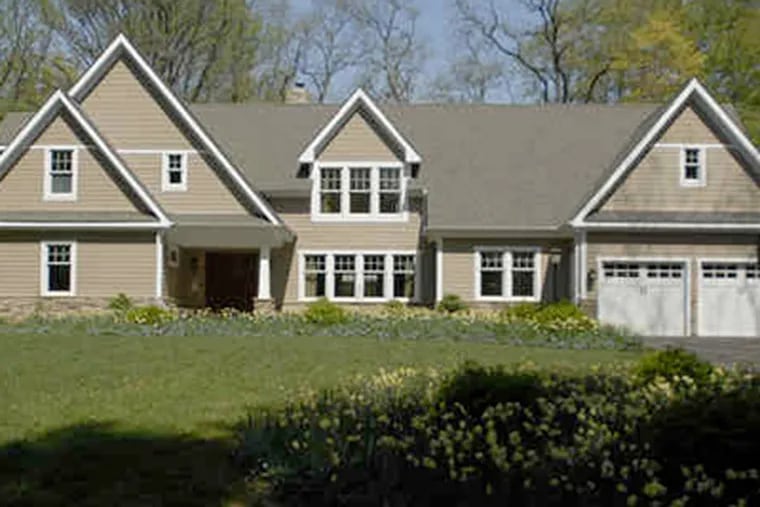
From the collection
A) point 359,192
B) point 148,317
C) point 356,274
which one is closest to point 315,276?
point 356,274

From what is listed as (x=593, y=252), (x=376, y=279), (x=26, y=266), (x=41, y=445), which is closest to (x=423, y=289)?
(x=376, y=279)

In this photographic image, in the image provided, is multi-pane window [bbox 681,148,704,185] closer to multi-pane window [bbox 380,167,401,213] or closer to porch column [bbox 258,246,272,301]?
multi-pane window [bbox 380,167,401,213]

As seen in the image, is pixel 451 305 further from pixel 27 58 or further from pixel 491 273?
pixel 27 58

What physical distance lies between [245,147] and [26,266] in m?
8.02

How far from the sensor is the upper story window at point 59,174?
84.5 ft

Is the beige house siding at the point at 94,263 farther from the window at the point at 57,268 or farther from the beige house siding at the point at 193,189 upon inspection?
the beige house siding at the point at 193,189

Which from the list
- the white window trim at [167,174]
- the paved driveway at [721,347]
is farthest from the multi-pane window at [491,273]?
the white window trim at [167,174]

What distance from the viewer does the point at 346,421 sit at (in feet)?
24.3

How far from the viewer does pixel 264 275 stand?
26016 mm

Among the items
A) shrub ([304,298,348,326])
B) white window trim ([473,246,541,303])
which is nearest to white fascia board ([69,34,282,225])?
shrub ([304,298,348,326])

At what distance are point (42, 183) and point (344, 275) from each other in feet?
30.4

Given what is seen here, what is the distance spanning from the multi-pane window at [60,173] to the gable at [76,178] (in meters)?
0.19

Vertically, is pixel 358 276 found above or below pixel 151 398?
above

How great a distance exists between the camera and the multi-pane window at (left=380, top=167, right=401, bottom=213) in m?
27.6
